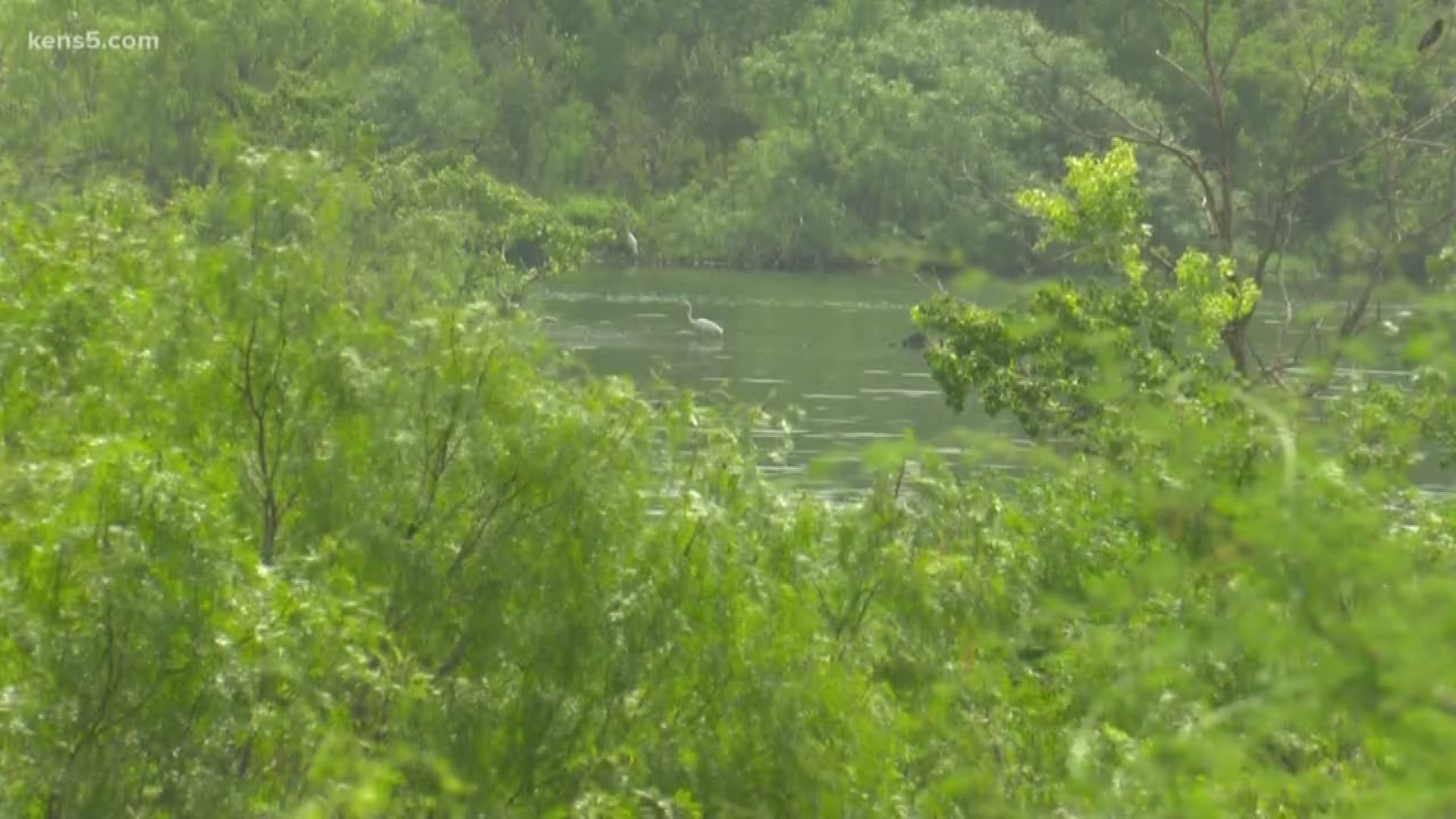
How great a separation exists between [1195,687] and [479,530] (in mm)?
4083

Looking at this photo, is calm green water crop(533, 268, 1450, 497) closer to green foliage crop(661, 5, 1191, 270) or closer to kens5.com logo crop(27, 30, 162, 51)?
green foliage crop(661, 5, 1191, 270)

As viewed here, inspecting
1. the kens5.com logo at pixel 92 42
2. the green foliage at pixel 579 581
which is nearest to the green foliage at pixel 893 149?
the kens5.com logo at pixel 92 42

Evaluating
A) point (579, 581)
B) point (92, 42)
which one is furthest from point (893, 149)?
point (579, 581)

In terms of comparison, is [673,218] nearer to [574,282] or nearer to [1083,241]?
[574,282]

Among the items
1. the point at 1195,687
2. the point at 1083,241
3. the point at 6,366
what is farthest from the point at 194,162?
the point at 1195,687

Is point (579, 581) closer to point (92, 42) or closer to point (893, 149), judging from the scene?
point (92, 42)

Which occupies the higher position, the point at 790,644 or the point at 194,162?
the point at 790,644

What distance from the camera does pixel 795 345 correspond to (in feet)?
175

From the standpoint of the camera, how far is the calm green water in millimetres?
40219

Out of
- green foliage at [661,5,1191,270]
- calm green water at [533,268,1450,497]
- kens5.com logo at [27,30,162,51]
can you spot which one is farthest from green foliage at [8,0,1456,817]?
green foliage at [661,5,1191,270]

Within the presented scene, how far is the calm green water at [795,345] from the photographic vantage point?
40.2m

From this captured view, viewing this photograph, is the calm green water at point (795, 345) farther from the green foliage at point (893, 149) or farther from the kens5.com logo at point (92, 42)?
the kens5.com logo at point (92, 42)

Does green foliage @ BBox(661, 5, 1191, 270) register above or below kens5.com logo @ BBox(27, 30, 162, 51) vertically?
below

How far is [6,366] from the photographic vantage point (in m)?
11.8
